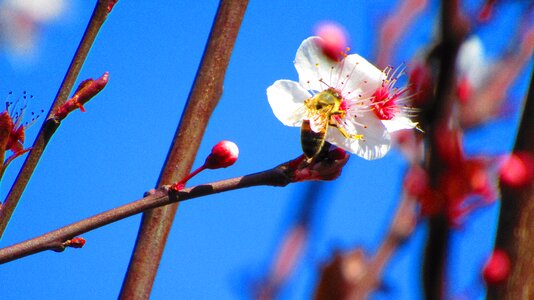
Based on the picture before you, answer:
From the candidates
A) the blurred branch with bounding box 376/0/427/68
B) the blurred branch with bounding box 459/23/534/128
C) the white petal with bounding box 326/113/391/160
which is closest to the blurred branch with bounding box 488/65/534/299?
the blurred branch with bounding box 459/23/534/128

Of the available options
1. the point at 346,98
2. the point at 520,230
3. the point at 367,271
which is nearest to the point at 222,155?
the point at 346,98


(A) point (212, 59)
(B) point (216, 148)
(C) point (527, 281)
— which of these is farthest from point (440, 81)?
(A) point (212, 59)

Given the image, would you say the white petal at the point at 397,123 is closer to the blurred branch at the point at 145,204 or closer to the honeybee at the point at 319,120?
the honeybee at the point at 319,120

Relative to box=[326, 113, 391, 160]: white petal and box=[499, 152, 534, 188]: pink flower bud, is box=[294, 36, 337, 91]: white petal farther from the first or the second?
box=[499, 152, 534, 188]: pink flower bud

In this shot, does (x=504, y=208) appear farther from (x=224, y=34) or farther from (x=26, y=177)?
(x=224, y=34)

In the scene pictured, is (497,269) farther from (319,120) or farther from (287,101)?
(287,101)

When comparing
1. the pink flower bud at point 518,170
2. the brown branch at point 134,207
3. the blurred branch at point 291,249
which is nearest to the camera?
the pink flower bud at point 518,170

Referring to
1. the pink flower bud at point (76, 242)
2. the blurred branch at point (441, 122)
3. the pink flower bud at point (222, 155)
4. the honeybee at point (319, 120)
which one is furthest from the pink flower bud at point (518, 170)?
the pink flower bud at point (76, 242)
